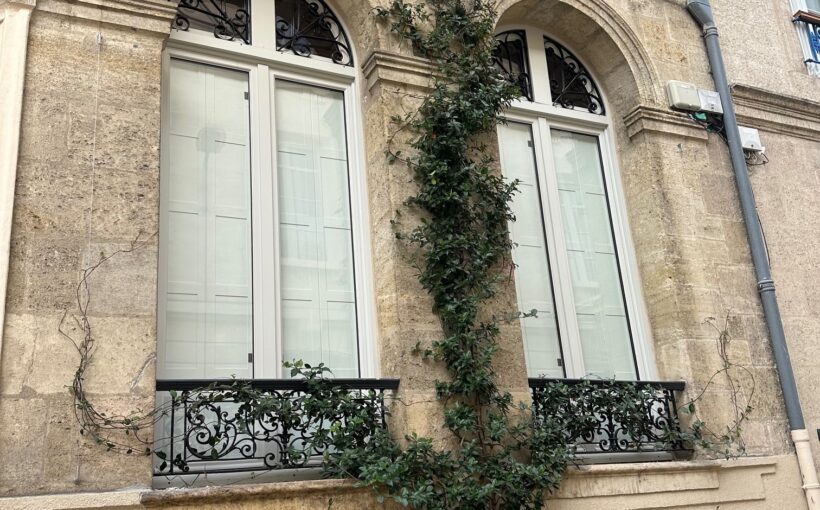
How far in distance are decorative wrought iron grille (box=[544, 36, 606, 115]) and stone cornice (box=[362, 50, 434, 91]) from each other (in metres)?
1.48

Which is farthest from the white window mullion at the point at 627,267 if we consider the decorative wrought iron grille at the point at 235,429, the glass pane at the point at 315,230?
the decorative wrought iron grille at the point at 235,429

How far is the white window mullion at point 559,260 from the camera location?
18.3 feet

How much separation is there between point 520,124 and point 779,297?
2442 mm

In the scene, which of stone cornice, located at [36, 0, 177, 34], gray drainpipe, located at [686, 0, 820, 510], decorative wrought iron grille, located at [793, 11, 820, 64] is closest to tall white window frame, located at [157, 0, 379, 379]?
stone cornice, located at [36, 0, 177, 34]

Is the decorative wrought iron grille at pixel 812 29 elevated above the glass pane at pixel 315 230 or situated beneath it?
elevated above

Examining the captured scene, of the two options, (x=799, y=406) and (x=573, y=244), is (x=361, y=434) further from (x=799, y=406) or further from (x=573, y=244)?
(x=799, y=406)

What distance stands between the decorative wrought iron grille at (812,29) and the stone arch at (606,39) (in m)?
2.26

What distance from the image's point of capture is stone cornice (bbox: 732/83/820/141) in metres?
6.86

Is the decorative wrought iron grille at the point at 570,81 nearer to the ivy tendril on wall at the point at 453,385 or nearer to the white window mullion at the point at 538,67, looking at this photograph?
the white window mullion at the point at 538,67

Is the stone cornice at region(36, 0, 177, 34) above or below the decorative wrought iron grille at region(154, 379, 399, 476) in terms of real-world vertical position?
above

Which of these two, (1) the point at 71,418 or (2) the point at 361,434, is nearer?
(1) the point at 71,418

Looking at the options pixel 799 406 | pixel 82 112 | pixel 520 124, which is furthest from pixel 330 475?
pixel 799 406

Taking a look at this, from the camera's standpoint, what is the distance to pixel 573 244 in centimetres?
599

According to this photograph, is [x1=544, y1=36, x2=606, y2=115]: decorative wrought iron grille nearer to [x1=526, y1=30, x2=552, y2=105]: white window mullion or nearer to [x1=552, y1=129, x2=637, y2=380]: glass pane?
[x1=526, y1=30, x2=552, y2=105]: white window mullion
